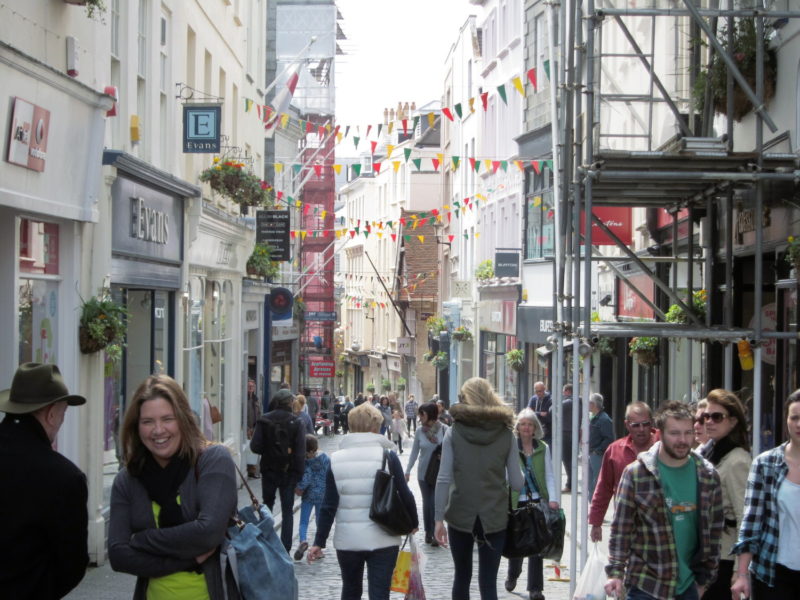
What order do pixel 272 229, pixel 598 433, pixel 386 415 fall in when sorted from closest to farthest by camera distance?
pixel 598 433 → pixel 272 229 → pixel 386 415

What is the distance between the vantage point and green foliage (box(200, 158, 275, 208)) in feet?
65.8

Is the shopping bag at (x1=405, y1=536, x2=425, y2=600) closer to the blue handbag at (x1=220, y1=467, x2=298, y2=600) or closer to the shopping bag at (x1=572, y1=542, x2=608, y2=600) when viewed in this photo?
the shopping bag at (x1=572, y1=542, x2=608, y2=600)

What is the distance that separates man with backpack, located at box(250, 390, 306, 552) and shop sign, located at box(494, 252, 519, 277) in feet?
68.9

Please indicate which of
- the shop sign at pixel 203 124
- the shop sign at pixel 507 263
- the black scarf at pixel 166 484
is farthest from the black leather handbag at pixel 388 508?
the shop sign at pixel 507 263

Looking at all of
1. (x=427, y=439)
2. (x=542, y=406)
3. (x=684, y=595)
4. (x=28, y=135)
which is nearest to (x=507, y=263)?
(x=542, y=406)

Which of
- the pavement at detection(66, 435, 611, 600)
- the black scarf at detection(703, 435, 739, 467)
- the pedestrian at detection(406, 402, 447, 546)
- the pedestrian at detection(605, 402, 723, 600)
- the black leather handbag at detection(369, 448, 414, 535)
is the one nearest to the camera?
the pedestrian at detection(605, 402, 723, 600)

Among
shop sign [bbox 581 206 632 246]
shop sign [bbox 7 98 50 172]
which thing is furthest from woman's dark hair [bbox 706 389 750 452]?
shop sign [bbox 581 206 632 246]

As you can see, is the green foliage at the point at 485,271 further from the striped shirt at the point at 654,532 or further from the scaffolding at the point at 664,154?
the striped shirt at the point at 654,532

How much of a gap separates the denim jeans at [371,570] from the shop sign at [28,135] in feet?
14.8

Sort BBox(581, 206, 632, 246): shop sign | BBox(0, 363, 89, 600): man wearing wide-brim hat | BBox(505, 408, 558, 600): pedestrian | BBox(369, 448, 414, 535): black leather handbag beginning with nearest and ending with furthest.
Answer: BBox(0, 363, 89, 600): man wearing wide-brim hat
BBox(369, 448, 414, 535): black leather handbag
BBox(505, 408, 558, 600): pedestrian
BBox(581, 206, 632, 246): shop sign

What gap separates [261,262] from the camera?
25484mm

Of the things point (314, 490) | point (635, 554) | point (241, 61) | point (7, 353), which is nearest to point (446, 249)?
point (241, 61)

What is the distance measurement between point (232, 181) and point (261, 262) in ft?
17.7

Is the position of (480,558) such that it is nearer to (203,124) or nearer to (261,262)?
(203,124)
